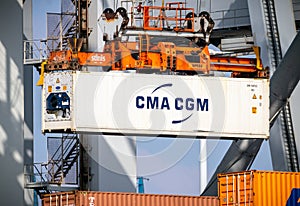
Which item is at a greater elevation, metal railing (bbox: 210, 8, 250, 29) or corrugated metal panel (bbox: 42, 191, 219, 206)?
metal railing (bbox: 210, 8, 250, 29)

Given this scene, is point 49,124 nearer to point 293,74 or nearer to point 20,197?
point 20,197

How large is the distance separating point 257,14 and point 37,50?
32.3 feet

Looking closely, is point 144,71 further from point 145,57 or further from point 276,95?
point 276,95

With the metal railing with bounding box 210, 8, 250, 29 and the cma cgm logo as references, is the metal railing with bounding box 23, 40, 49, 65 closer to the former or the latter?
the cma cgm logo

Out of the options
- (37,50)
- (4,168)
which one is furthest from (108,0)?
(4,168)

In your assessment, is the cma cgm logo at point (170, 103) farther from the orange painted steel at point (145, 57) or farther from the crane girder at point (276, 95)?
the crane girder at point (276, 95)

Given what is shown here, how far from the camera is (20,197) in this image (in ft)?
113

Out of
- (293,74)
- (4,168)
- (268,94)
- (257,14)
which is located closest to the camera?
(4,168)

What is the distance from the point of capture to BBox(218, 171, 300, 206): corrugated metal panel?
31.0m

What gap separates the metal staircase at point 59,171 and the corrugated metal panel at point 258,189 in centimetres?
899

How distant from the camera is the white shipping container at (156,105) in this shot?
34562 mm

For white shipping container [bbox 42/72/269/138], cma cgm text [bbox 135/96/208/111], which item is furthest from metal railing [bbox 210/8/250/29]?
cma cgm text [bbox 135/96/208/111]

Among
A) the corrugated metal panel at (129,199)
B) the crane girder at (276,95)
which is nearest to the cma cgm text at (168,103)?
the corrugated metal panel at (129,199)

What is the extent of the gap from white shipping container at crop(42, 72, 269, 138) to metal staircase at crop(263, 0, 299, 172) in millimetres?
4710
